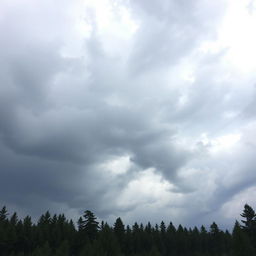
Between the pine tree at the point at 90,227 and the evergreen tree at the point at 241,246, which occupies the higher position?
the pine tree at the point at 90,227

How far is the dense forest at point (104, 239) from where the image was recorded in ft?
198

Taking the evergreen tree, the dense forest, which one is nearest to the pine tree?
the dense forest

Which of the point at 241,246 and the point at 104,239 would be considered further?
the point at 104,239

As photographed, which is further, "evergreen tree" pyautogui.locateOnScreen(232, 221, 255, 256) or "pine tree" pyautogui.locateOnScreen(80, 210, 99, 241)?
"pine tree" pyautogui.locateOnScreen(80, 210, 99, 241)

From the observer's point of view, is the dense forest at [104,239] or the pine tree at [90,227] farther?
the pine tree at [90,227]

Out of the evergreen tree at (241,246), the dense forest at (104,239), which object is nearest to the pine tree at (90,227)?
the dense forest at (104,239)

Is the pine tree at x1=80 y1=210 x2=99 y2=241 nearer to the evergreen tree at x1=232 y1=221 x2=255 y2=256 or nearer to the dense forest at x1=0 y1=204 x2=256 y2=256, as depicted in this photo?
the dense forest at x1=0 y1=204 x2=256 y2=256

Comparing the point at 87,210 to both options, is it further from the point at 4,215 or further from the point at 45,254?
the point at 4,215

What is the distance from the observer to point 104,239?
215ft

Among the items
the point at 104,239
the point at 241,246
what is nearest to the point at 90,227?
the point at 104,239

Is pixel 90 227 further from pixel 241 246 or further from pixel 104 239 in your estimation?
pixel 241 246

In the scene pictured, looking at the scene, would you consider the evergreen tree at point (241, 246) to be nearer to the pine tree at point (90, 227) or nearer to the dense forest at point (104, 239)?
the dense forest at point (104, 239)

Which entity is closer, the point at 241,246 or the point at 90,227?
the point at 241,246

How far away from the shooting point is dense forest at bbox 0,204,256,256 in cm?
6034
